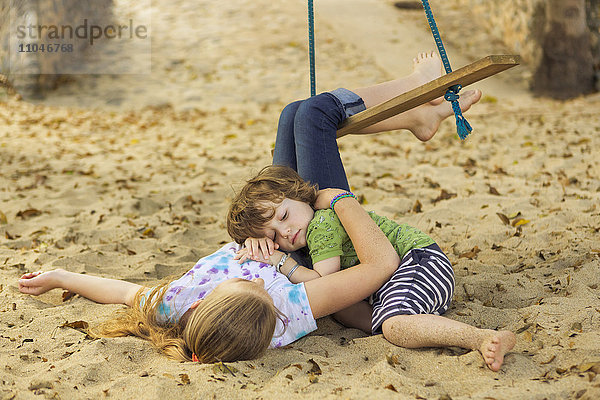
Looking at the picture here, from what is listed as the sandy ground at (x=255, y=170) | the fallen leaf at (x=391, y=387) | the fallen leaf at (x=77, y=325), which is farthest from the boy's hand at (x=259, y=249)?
the fallen leaf at (x=391, y=387)

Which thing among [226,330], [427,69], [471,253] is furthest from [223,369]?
[427,69]

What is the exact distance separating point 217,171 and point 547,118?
4162mm

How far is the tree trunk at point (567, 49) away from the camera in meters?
8.19

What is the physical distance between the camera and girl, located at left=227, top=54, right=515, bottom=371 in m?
2.18

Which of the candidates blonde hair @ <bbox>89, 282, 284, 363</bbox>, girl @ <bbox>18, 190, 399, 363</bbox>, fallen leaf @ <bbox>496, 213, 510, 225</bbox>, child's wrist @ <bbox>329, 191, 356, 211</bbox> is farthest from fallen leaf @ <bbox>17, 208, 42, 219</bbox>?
fallen leaf @ <bbox>496, 213, 510, 225</bbox>

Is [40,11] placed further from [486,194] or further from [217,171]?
[486,194]

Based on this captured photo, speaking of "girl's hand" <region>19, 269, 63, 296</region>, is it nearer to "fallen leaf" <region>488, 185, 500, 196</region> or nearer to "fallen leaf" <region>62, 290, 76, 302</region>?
"fallen leaf" <region>62, 290, 76, 302</region>

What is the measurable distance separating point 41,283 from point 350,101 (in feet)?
5.82

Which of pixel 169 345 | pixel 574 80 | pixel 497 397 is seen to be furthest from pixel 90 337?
pixel 574 80

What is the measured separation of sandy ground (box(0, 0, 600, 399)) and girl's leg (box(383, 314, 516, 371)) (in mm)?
51

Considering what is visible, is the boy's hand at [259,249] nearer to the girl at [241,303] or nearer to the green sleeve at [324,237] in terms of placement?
the girl at [241,303]

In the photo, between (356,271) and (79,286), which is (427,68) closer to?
(356,271)

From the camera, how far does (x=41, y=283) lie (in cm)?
285

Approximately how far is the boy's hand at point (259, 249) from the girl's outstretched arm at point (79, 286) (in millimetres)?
625
